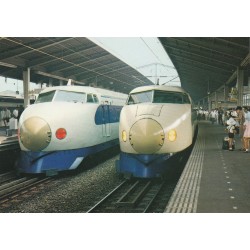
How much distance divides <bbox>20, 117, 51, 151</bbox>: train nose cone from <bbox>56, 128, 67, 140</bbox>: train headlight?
11.1 inches

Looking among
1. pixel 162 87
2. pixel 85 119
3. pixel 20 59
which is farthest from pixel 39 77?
pixel 162 87

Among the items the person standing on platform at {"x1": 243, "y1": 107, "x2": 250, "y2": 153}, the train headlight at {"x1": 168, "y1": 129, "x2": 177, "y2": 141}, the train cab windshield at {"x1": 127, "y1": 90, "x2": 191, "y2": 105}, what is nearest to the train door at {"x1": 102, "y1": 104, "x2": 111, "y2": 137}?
the train cab windshield at {"x1": 127, "y1": 90, "x2": 191, "y2": 105}

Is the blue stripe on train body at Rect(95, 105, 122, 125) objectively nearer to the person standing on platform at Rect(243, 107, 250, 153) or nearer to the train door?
the train door

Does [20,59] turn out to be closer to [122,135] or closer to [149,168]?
[122,135]

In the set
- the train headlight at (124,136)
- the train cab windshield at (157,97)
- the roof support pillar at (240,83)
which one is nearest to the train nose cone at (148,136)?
the train headlight at (124,136)

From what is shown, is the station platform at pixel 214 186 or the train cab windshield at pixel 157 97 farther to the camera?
the train cab windshield at pixel 157 97

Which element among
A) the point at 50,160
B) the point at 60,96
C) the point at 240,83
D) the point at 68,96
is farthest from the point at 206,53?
the point at 50,160

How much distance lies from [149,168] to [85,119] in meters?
3.16

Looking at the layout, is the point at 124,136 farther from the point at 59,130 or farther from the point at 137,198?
the point at 59,130

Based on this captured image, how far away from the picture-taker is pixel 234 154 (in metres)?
12.1

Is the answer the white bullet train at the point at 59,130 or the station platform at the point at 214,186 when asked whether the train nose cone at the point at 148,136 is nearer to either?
the station platform at the point at 214,186

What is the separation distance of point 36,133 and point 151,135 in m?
3.42

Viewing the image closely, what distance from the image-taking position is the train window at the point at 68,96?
36.6ft

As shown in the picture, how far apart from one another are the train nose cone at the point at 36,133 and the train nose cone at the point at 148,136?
2734mm
